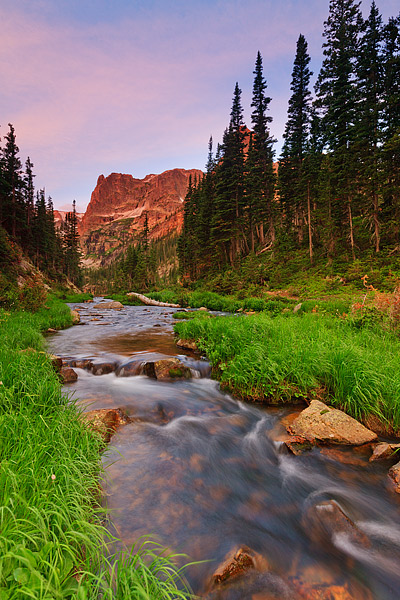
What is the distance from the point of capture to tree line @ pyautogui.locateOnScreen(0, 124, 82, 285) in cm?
3588

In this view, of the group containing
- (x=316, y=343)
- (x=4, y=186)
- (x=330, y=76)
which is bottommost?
(x=316, y=343)

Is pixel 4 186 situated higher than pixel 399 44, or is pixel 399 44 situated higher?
pixel 399 44

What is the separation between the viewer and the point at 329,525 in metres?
2.86

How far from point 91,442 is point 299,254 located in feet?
97.8

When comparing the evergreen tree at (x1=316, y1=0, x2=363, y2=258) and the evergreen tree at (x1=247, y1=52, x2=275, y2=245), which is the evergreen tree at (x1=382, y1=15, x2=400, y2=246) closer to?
the evergreen tree at (x1=316, y1=0, x2=363, y2=258)

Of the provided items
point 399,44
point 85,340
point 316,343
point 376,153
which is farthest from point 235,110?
point 316,343

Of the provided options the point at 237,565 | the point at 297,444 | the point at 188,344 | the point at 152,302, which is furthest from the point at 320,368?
the point at 152,302

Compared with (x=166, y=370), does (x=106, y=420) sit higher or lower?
higher

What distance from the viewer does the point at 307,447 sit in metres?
4.12

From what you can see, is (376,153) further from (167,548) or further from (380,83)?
(167,548)

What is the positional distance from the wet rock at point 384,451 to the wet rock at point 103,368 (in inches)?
256

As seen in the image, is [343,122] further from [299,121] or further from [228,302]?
[228,302]

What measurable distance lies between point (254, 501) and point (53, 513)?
234 centimetres

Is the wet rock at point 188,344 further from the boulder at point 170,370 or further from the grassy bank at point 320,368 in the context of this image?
the boulder at point 170,370
